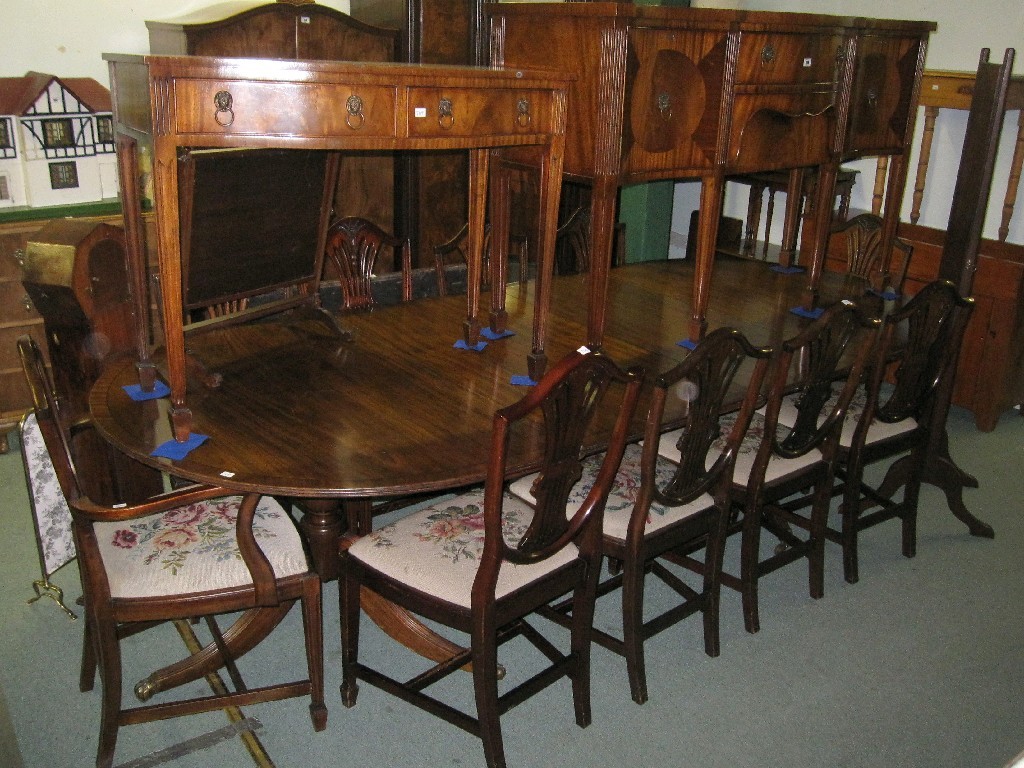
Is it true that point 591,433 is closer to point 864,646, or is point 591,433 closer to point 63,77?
point 864,646

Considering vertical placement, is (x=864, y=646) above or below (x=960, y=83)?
below

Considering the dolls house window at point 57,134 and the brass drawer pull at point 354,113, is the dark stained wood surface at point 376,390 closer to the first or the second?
the brass drawer pull at point 354,113

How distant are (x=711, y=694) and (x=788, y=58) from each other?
1.80 metres

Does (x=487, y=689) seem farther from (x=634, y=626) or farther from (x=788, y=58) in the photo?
(x=788, y=58)

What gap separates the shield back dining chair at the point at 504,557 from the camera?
72.5 inches

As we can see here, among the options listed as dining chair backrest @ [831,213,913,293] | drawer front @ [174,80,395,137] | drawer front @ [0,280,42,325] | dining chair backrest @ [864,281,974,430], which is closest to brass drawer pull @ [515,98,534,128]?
drawer front @ [174,80,395,137]

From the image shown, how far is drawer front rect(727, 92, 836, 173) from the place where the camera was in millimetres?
2730

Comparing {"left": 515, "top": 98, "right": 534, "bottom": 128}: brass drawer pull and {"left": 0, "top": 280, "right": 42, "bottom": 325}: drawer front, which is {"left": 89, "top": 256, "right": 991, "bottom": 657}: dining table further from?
{"left": 0, "top": 280, "right": 42, "bottom": 325}: drawer front

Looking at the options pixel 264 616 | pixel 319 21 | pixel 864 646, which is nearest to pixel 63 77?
pixel 319 21

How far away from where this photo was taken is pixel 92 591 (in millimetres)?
1941

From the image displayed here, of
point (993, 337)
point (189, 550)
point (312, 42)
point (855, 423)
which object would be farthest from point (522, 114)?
point (993, 337)

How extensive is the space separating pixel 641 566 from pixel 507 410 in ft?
2.49

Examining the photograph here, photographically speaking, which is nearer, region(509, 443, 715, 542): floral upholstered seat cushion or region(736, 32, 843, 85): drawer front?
region(509, 443, 715, 542): floral upholstered seat cushion

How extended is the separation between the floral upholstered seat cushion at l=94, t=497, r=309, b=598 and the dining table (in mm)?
112
